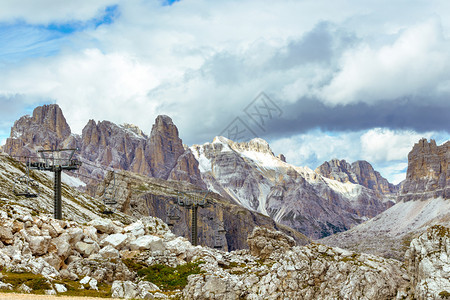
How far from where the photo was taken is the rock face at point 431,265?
107 feet

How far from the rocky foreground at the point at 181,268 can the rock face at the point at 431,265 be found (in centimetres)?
6

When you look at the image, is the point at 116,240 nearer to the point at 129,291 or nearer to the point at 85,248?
the point at 85,248

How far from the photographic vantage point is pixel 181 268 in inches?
2554

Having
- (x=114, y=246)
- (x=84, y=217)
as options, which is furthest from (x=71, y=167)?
(x=84, y=217)

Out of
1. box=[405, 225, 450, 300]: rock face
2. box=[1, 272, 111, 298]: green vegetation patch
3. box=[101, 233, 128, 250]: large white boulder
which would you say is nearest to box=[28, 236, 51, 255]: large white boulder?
box=[1, 272, 111, 298]: green vegetation patch

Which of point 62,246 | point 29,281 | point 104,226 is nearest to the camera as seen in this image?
point 29,281

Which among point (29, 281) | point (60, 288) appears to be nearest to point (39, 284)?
point (29, 281)

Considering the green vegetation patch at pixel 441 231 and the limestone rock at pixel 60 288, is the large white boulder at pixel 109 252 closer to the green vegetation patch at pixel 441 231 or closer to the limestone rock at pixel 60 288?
the limestone rock at pixel 60 288

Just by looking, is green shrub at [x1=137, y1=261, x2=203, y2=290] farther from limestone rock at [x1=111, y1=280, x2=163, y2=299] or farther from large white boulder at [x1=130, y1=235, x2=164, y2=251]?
limestone rock at [x1=111, y1=280, x2=163, y2=299]

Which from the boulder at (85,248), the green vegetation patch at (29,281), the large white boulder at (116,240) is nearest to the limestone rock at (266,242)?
the large white boulder at (116,240)

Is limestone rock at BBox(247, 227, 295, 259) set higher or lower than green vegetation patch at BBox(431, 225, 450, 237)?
lower

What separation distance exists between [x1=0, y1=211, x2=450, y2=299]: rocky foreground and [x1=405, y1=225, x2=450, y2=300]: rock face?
0.06 metres

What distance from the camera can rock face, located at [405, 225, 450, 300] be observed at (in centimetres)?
3275

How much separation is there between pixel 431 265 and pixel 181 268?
1490 inches
